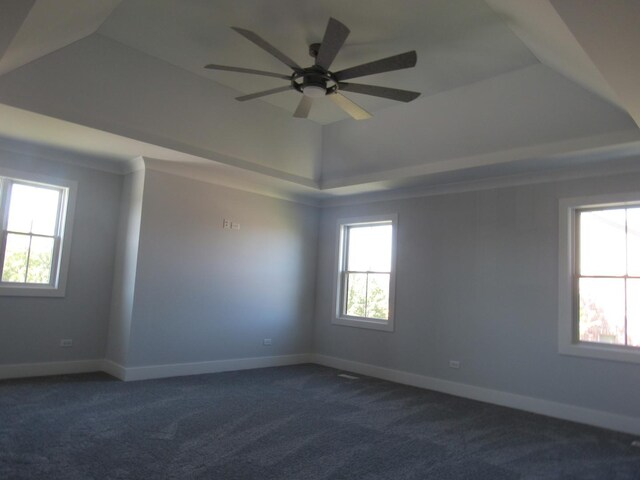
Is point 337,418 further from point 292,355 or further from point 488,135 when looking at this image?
point 488,135

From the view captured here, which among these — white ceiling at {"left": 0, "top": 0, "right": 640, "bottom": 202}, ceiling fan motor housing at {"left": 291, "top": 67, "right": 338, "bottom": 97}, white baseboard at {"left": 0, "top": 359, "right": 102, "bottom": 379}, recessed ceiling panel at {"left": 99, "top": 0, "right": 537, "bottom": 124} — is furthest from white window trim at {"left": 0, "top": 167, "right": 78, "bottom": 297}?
ceiling fan motor housing at {"left": 291, "top": 67, "right": 338, "bottom": 97}

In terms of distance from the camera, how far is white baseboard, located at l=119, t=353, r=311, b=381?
17.0 feet

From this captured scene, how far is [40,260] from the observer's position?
17.1 ft

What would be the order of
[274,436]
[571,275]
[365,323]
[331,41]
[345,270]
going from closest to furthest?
[331,41] < [274,436] < [571,275] < [365,323] < [345,270]

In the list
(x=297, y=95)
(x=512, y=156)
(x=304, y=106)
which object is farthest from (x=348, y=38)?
(x=512, y=156)

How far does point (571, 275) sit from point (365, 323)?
8.91 feet

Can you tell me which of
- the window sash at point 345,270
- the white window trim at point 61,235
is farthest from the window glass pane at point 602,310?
the white window trim at point 61,235

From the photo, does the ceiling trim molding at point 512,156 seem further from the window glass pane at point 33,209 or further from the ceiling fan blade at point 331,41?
the window glass pane at point 33,209

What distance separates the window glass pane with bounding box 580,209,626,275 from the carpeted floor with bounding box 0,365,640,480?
155 centimetres

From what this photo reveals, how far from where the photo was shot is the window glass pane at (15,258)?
197 inches

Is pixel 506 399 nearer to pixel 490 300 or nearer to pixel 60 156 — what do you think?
pixel 490 300

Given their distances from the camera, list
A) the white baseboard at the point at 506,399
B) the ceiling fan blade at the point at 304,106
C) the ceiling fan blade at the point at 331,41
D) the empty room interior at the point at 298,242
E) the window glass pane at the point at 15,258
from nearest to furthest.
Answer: the ceiling fan blade at the point at 331,41, the empty room interior at the point at 298,242, the ceiling fan blade at the point at 304,106, the white baseboard at the point at 506,399, the window glass pane at the point at 15,258

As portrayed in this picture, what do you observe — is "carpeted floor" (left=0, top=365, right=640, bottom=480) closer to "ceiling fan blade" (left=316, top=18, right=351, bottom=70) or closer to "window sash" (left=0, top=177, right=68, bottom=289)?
"window sash" (left=0, top=177, right=68, bottom=289)

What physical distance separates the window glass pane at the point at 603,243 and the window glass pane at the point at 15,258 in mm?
6064
